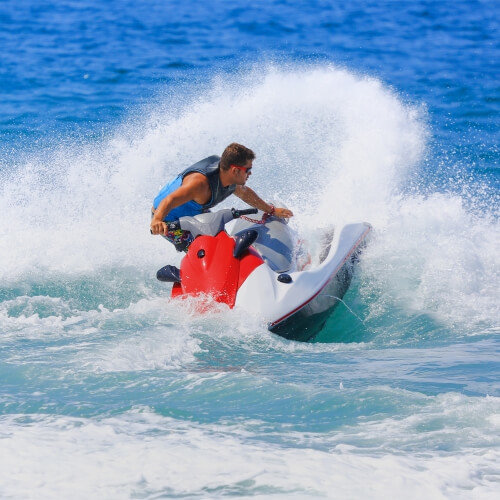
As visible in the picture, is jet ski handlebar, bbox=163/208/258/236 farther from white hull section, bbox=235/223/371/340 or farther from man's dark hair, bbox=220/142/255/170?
white hull section, bbox=235/223/371/340

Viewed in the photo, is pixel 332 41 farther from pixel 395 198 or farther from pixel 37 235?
pixel 37 235

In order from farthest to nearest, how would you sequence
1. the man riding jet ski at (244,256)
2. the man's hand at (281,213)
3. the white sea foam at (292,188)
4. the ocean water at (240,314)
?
the white sea foam at (292,188) → the man's hand at (281,213) → the man riding jet ski at (244,256) → the ocean water at (240,314)

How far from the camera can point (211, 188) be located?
587cm

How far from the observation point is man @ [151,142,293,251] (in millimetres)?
5680

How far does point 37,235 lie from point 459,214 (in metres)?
4.28

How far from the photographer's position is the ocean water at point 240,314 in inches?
121

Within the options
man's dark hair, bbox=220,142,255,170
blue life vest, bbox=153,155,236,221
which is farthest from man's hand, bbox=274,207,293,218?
man's dark hair, bbox=220,142,255,170

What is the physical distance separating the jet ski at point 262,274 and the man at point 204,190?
0.14m

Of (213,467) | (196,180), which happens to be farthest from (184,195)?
(213,467)

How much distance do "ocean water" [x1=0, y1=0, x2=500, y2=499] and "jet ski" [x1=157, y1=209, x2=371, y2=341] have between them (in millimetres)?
163

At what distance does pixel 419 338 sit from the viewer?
214 inches

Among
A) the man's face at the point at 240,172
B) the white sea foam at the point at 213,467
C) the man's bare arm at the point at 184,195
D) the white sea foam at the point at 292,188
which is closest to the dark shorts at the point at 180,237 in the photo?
the man's bare arm at the point at 184,195

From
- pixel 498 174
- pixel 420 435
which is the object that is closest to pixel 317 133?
pixel 498 174

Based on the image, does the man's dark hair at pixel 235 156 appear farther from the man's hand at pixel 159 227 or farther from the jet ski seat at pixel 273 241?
the man's hand at pixel 159 227
